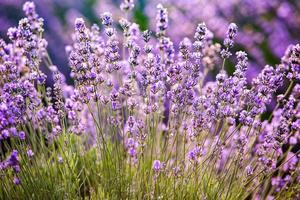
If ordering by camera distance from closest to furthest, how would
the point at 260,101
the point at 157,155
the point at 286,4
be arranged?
the point at 260,101, the point at 157,155, the point at 286,4

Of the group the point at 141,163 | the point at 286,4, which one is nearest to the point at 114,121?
the point at 141,163

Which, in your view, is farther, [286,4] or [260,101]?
[286,4]

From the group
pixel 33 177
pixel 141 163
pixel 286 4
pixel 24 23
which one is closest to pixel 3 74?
pixel 24 23

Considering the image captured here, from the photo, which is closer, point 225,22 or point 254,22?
point 254,22

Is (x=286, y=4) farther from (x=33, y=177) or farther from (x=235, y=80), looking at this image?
(x=33, y=177)

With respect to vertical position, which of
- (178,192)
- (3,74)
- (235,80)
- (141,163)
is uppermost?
(3,74)

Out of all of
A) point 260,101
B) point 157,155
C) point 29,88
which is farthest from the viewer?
point 157,155

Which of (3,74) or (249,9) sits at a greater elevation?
(249,9)
